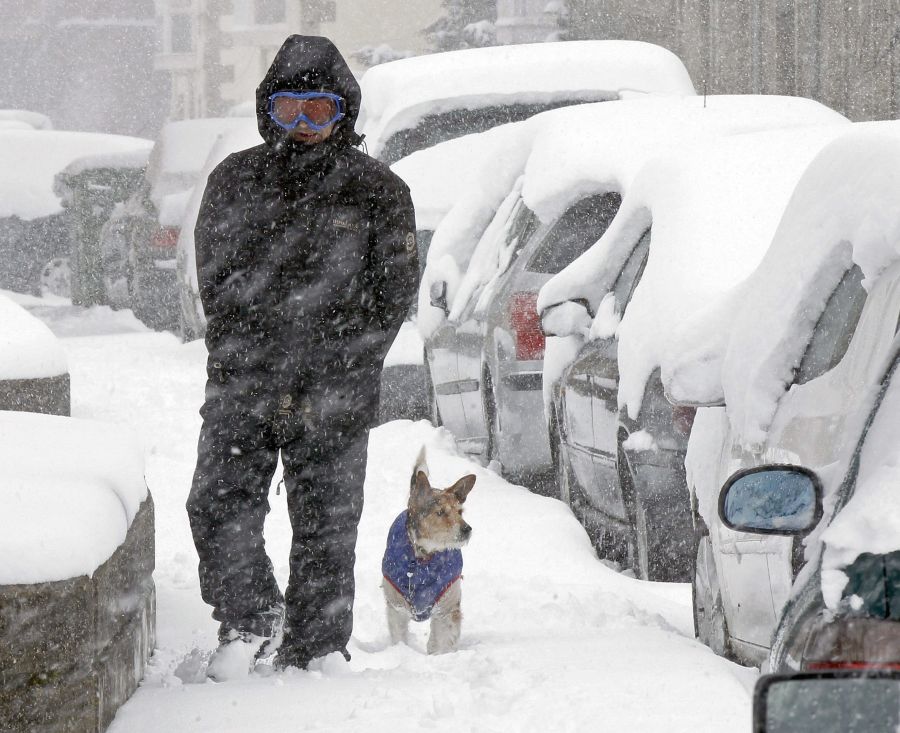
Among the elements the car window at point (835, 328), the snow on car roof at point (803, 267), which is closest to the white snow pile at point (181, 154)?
the snow on car roof at point (803, 267)

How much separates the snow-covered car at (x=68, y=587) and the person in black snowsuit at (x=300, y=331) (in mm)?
296

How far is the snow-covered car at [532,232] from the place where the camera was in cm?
757

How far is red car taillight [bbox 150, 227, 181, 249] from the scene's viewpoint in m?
16.8

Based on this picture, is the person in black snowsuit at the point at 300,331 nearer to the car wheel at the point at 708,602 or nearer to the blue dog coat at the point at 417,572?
the blue dog coat at the point at 417,572

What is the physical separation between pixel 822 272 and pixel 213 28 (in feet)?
205

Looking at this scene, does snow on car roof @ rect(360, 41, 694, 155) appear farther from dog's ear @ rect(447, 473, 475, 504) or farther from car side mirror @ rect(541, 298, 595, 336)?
dog's ear @ rect(447, 473, 475, 504)

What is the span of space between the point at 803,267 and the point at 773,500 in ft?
3.24

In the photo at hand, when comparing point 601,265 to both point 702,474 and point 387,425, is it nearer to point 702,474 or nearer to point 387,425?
point 702,474

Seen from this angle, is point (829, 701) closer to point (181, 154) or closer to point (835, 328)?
point (835, 328)

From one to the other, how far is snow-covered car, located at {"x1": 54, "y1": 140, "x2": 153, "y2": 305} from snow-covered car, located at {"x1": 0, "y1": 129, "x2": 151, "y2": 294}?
306 mm

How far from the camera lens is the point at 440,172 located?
10391mm

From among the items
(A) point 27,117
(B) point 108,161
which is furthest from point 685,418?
(A) point 27,117

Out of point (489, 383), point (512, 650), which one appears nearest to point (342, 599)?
point (512, 650)

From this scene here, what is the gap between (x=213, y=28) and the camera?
63969 mm
